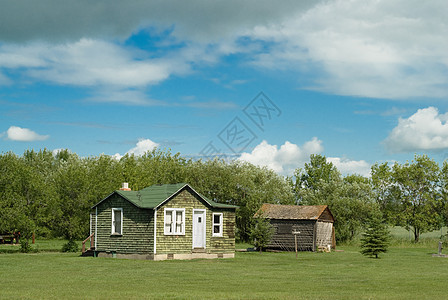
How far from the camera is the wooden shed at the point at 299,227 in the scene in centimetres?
4772

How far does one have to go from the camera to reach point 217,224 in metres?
37.1

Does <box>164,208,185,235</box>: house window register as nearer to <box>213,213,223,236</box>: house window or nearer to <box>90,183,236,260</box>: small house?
<box>90,183,236,260</box>: small house

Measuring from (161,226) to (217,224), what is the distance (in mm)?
4556

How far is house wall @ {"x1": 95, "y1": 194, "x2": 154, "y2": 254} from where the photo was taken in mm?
33875

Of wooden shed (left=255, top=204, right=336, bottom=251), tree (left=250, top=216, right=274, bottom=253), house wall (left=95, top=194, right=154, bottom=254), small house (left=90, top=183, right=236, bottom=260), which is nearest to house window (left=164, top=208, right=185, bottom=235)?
small house (left=90, top=183, right=236, bottom=260)

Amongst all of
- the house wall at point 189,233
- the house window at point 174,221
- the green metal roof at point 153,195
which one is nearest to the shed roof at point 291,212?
the house wall at point 189,233

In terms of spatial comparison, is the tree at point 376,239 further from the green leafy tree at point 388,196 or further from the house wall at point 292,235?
the green leafy tree at point 388,196

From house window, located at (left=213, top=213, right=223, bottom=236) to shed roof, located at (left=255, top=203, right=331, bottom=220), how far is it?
1023cm

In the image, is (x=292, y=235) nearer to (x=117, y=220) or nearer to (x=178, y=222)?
(x=178, y=222)

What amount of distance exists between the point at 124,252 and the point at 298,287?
61.0ft

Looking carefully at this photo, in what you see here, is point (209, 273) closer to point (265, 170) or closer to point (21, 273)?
point (21, 273)

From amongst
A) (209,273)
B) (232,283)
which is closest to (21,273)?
(209,273)

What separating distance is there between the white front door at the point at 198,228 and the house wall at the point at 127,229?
3125 mm

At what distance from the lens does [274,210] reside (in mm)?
49562
